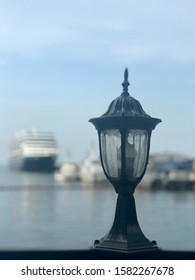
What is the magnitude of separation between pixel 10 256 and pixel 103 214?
1374cm

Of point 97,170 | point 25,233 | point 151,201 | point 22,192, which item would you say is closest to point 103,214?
point 151,201

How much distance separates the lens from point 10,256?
5.28 feet

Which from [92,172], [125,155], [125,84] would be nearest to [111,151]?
[125,155]

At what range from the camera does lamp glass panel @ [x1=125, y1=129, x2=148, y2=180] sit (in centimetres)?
181

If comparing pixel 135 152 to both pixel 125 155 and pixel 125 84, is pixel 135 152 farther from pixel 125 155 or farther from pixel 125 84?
pixel 125 84

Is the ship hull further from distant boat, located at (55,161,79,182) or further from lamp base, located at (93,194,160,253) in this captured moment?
lamp base, located at (93,194,160,253)

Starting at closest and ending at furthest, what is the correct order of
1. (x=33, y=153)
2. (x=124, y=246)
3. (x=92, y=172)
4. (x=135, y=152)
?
(x=124, y=246), (x=135, y=152), (x=33, y=153), (x=92, y=172)

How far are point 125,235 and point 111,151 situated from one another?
0.29m

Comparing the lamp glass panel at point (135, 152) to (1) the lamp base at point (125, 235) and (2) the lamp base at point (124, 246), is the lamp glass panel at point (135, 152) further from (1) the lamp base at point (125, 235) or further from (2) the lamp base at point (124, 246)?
(2) the lamp base at point (124, 246)

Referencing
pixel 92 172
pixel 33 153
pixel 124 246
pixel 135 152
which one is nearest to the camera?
pixel 124 246

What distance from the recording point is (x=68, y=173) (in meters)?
24.0

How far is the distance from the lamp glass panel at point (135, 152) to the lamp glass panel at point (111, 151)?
3 centimetres

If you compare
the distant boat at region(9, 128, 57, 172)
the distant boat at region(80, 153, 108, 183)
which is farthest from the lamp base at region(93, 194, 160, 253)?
the distant boat at region(80, 153, 108, 183)

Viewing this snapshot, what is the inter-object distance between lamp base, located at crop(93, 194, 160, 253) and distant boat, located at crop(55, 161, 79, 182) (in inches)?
839
